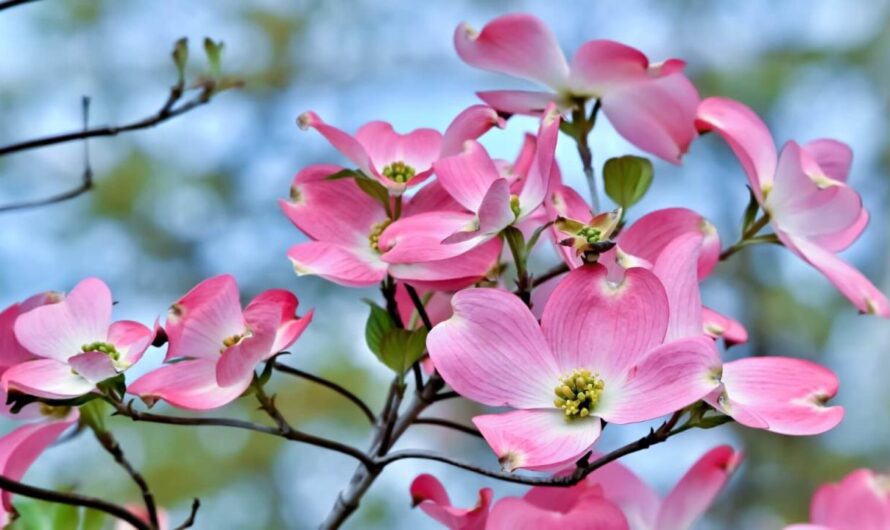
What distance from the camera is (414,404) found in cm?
45

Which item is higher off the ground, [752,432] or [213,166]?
[213,166]

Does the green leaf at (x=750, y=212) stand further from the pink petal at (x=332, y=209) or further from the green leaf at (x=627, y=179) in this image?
the pink petal at (x=332, y=209)

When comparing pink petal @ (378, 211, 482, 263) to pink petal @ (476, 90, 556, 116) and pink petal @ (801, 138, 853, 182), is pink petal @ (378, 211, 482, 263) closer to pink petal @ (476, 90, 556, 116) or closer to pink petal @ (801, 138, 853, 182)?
pink petal @ (476, 90, 556, 116)

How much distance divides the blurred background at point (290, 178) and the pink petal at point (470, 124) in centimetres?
268

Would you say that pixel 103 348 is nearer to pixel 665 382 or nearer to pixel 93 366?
pixel 93 366

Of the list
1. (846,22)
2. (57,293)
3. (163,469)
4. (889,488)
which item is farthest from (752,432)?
(57,293)

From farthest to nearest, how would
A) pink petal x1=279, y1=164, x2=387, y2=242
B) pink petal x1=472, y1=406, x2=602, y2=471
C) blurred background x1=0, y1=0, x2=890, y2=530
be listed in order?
blurred background x1=0, y1=0, x2=890, y2=530
pink petal x1=279, y1=164, x2=387, y2=242
pink petal x1=472, y1=406, x2=602, y2=471

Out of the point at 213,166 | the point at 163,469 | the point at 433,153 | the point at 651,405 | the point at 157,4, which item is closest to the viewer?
the point at 651,405

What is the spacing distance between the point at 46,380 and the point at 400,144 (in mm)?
192

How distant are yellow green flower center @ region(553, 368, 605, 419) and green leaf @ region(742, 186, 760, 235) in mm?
160

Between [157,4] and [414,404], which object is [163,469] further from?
[414,404]

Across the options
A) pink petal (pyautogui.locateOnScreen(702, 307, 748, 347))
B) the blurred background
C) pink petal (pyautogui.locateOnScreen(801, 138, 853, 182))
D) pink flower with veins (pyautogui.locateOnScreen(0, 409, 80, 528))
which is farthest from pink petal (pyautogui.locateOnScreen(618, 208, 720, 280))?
the blurred background

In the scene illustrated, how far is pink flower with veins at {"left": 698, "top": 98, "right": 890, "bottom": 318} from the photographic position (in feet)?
1.55

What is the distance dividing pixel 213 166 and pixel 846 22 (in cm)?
242
